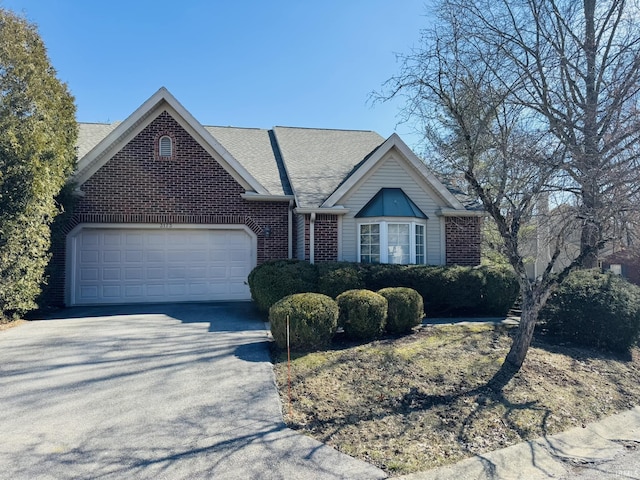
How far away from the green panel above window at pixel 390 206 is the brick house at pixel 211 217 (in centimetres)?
4

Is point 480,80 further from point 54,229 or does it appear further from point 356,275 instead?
point 54,229

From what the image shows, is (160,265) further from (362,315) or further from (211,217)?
(362,315)

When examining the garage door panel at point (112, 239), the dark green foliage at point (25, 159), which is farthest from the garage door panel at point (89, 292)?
the dark green foliage at point (25, 159)

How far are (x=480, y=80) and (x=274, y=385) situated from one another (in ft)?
19.1

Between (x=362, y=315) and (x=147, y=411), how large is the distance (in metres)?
4.07

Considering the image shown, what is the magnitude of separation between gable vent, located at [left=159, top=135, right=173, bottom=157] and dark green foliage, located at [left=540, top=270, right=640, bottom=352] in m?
10.8

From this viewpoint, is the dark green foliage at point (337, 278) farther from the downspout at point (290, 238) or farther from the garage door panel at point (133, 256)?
the garage door panel at point (133, 256)

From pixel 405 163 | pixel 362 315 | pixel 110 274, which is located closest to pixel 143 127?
pixel 110 274

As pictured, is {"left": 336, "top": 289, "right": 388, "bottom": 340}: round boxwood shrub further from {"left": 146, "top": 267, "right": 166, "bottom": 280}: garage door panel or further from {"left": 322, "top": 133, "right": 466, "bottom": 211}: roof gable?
{"left": 146, "top": 267, "right": 166, "bottom": 280}: garage door panel

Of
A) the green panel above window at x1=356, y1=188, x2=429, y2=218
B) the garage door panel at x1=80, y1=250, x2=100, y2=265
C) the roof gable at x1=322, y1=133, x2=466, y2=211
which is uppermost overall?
the roof gable at x1=322, y1=133, x2=466, y2=211

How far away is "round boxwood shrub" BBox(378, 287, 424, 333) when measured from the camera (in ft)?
27.6

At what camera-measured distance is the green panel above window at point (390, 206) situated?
12320 millimetres

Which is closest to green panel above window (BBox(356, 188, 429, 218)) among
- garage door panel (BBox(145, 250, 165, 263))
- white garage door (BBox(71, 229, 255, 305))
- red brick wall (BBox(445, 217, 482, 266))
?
red brick wall (BBox(445, 217, 482, 266))

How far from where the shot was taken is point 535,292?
6633 mm
